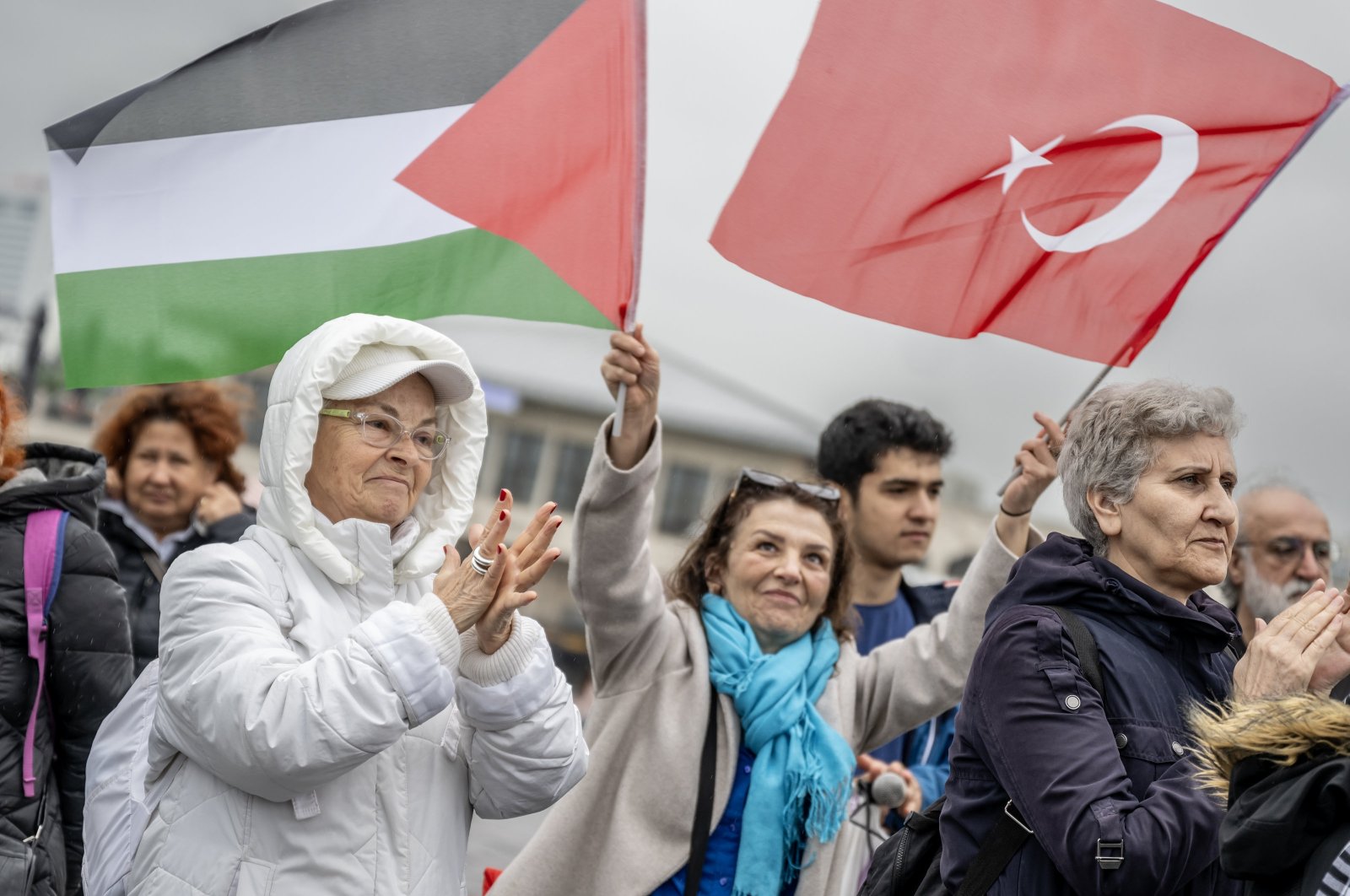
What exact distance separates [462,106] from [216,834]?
7.26 feet

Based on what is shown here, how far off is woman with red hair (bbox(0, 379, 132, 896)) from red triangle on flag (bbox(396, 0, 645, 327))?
4.29 feet

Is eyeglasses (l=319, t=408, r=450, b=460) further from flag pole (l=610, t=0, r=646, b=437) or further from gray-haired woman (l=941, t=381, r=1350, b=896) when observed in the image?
gray-haired woman (l=941, t=381, r=1350, b=896)

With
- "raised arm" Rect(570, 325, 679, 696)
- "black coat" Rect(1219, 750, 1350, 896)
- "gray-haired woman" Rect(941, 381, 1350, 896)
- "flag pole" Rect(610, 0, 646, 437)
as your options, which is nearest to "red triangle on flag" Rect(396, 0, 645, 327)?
"flag pole" Rect(610, 0, 646, 437)

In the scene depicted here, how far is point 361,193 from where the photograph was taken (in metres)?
4.18

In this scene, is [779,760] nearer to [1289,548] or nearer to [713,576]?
[713,576]

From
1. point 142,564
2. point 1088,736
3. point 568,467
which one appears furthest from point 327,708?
point 568,467

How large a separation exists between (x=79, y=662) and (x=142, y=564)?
64.5 inches

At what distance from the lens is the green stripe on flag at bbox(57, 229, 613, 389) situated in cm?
403

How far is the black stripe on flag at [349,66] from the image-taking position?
411cm

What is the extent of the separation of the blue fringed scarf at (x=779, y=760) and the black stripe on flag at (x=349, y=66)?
1.74 m

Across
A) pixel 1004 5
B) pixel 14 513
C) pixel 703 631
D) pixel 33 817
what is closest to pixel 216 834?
pixel 33 817

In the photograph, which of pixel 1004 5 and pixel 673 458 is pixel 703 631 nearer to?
pixel 1004 5

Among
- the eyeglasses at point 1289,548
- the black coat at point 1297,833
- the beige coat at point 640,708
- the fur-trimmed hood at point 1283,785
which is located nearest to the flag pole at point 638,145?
the beige coat at point 640,708

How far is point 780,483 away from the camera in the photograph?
4527 millimetres
